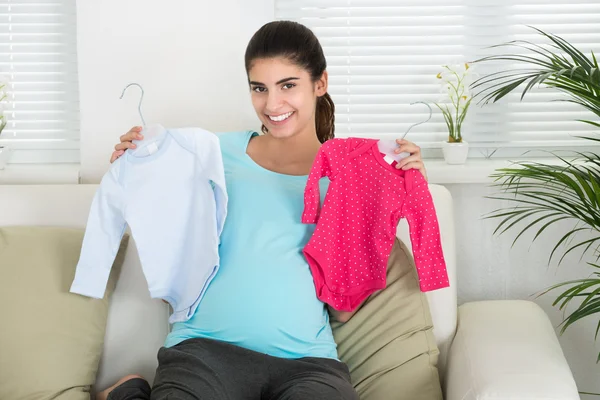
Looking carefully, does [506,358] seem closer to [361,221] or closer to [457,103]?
[361,221]

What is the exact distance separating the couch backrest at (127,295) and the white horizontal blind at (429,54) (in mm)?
506

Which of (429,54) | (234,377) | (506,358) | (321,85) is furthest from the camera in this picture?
(429,54)

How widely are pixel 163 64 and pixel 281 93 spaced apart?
0.67 m

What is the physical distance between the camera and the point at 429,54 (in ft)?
8.14

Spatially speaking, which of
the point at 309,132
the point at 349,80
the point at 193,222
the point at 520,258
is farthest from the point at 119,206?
the point at 520,258

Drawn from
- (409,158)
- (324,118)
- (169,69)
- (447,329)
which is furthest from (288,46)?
(447,329)

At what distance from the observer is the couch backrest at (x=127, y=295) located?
6.48 feet

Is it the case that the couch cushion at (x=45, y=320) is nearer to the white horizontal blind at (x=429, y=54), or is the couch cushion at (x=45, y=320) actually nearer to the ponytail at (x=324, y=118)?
the ponytail at (x=324, y=118)

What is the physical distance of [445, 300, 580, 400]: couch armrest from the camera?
1.60m

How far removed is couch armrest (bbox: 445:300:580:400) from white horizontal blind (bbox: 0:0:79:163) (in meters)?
1.58

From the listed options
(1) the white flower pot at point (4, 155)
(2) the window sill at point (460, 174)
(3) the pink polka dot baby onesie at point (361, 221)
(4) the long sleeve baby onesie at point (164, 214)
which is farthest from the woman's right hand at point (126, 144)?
(2) the window sill at point (460, 174)

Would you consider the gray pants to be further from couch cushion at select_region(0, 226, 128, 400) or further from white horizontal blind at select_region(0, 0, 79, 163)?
white horizontal blind at select_region(0, 0, 79, 163)

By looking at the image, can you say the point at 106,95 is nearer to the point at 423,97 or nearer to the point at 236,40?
the point at 236,40

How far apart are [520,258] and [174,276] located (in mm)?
1259
